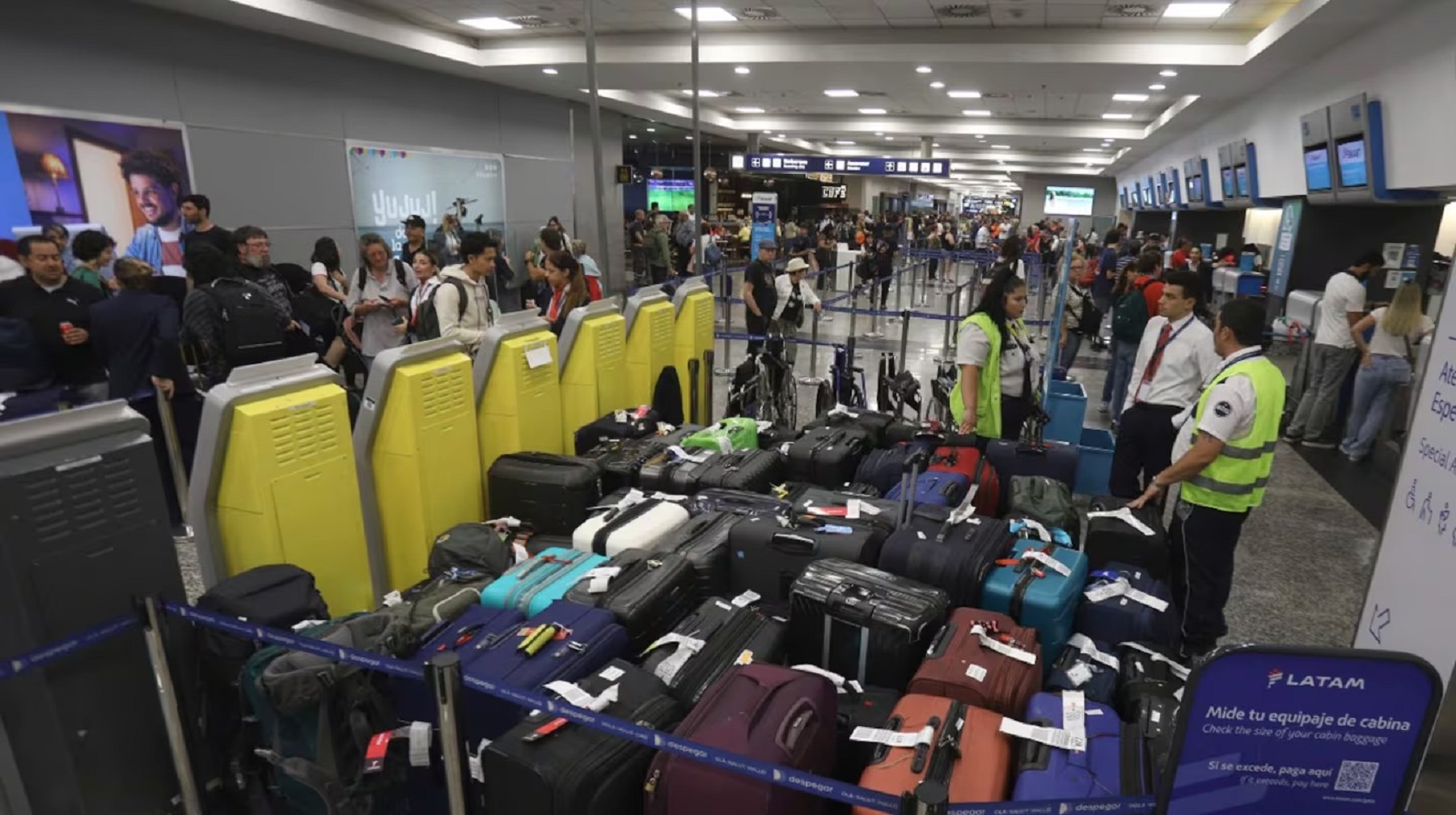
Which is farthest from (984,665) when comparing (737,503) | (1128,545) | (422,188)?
(422,188)

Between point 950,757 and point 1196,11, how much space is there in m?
9.56

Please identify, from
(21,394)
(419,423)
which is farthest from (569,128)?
(419,423)

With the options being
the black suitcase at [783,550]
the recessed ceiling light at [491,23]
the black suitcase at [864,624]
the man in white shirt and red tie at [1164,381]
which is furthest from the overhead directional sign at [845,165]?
the black suitcase at [864,624]

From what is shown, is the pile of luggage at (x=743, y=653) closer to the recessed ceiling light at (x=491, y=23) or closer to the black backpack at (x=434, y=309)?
the black backpack at (x=434, y=309)

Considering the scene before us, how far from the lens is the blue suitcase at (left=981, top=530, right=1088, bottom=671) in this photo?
2.90 metres

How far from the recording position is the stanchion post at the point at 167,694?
2453 millimetres

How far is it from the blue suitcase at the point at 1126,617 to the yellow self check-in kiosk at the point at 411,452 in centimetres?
297

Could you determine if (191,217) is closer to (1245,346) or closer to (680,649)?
(680,649)

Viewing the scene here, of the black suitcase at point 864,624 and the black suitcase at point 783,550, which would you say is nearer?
the black suitcase at point 864,624

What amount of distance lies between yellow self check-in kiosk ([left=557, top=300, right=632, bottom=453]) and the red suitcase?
218cm

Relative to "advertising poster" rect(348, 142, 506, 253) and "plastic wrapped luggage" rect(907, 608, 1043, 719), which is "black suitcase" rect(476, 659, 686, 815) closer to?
"plastic wrapped luggage" rect(907, 608, 1043, 719)

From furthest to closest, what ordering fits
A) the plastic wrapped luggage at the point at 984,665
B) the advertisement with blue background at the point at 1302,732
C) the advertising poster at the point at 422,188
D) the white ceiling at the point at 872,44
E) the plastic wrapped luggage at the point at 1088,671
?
the advertising poster at the point at 422,188, the white ceiling at the point at 872,44, the plastic wrapped luggage at the point at 1088,671, the plastic wrapped luggage at the point at 984,665, the advertisement with blue background at the point at 1302,732

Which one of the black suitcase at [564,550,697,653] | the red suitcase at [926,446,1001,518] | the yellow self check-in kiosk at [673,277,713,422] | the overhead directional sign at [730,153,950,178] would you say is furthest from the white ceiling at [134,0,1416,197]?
the black suitcase at [564,550,697,653]

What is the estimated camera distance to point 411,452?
3682 millimetres
